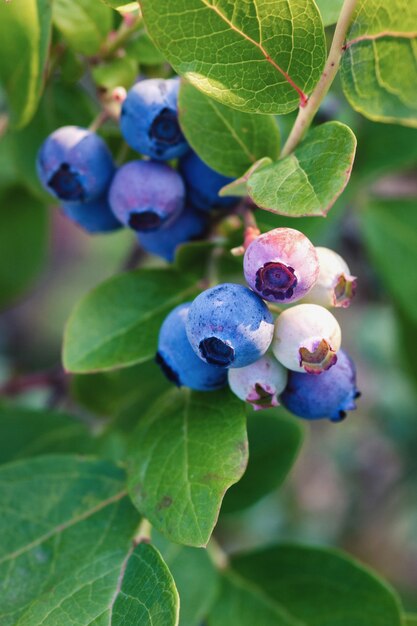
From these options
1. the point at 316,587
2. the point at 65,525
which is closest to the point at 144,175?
the point at 65,525

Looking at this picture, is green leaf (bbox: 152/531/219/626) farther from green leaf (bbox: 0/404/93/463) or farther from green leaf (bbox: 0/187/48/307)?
green leaf (bbox: 0/187/48/307)

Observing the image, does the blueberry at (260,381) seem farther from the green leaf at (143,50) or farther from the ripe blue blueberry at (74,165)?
the green leaf at (143,50)

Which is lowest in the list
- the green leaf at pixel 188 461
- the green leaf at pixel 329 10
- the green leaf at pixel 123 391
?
the green leaf at pixel 123 391

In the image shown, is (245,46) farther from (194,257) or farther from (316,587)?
(316,587)

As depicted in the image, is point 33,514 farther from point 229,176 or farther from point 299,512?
point 299,512

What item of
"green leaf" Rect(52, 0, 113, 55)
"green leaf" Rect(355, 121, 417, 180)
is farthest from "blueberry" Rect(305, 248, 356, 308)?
"green leaf" Rect(355, 121, 417, 180)

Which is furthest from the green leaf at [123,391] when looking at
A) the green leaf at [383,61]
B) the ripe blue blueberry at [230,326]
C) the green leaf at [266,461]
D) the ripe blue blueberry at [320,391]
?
the green leaf at [383,61]

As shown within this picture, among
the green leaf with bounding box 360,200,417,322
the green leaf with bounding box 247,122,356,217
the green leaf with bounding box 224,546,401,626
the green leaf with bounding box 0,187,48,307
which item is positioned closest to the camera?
the green leaf with bounding box 247,122,356,217

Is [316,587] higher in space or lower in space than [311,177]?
lower
